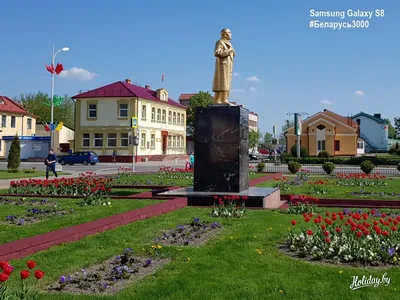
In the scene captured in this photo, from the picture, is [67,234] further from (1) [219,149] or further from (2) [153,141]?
(2) [153,141]

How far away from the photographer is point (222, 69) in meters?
13.8

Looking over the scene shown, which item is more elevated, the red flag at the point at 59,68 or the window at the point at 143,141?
the red flag at the point at 59,68

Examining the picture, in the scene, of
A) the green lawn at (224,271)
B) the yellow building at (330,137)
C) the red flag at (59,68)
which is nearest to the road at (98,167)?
the red flag at (59,68)

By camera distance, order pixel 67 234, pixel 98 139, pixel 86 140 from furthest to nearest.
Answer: pixel 86 140 → pixel 98 139 → pixel 67 234

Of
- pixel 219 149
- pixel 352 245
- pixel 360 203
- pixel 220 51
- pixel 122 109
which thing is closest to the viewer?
pixel 352 245

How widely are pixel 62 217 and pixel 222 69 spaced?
6.67 m

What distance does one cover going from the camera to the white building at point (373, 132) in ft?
295

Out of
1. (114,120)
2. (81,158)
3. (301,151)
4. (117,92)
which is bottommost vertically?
(81,158)

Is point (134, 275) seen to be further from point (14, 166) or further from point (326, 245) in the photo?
point (14, 166)

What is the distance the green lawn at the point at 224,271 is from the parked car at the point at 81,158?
3725 centimetres

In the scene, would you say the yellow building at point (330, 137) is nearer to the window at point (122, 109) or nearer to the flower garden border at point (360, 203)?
the window at point (122, 109)

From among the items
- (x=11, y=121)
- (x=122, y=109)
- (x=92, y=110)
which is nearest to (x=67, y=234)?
(x=122, y=109)

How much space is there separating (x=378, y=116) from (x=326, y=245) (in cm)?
10024

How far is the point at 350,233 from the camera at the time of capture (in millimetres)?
6598
